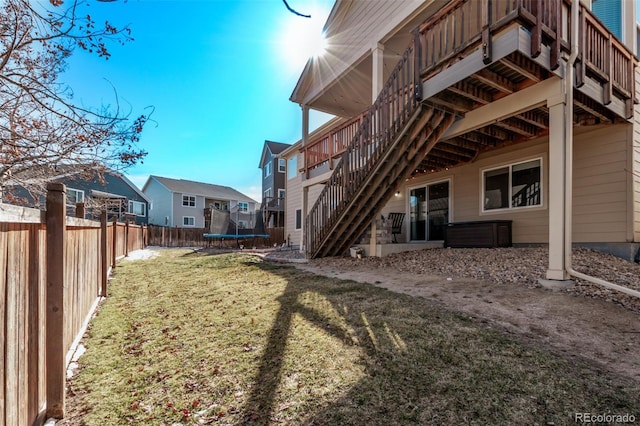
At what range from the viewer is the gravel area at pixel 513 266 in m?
4.03

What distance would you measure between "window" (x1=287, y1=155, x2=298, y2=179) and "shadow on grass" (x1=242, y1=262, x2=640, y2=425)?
12954mm

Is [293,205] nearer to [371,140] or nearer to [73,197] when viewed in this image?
[73,197]

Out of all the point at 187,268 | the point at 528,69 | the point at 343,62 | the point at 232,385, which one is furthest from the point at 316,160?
the point at 232,385

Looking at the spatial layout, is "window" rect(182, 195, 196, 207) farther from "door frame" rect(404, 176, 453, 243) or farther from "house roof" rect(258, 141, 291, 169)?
"door frame" rect(404, 176, 453, 243)

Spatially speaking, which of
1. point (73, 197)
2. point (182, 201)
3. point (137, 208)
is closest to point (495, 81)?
point (73, 197)

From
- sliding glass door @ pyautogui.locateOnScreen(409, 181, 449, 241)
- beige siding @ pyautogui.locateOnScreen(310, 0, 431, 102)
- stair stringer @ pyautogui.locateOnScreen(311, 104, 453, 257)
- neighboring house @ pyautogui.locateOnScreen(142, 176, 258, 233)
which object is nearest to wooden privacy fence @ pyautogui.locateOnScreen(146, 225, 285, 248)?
neighboring house @ pyautogui.locateOnScreen(142, 176, 258, 233)

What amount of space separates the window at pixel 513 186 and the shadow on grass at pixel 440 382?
511 centimetres

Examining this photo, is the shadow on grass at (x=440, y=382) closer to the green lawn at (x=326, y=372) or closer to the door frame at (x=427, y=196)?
the green lawn at (x=326, y=372)

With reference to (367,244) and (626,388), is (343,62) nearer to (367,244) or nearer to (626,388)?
(367,244)

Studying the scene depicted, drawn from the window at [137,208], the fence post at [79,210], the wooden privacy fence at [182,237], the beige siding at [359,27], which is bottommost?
the wooden privacy fence at [182,237]

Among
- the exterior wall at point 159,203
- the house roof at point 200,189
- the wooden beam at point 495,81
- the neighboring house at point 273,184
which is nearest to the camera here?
the wooden beam at point 495,81

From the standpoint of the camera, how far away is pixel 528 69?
434 centimetres

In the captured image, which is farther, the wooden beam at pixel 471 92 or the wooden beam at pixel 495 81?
the wooden beam at pixel 471 92

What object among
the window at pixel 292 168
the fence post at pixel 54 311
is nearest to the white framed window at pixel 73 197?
the fence post at pixel 54 311
